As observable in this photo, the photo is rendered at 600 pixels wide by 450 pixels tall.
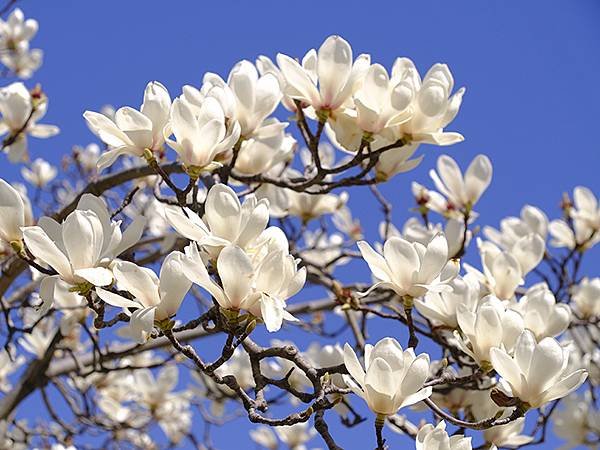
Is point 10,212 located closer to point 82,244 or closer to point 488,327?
point 82,244

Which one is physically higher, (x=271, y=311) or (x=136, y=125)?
(x=136, y=125)

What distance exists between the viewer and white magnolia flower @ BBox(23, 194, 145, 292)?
954 mm

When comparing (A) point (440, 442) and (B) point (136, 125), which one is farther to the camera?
(B) point (136, 125)

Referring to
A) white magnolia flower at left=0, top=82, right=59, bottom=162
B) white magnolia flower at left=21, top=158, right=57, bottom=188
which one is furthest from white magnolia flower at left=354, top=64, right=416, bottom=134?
white magnolia flower at left=21, top=158, right=57, bottom=188

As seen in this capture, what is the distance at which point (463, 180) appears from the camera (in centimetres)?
170

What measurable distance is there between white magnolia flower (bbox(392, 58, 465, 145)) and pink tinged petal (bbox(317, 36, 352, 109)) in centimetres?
9

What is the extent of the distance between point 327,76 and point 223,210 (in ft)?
1.31

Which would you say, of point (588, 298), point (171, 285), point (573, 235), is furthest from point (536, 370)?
point (573, 235)

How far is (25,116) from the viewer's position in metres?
1.86

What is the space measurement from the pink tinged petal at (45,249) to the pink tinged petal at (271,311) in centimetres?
25

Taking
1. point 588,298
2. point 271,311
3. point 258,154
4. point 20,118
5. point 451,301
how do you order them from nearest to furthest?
point 271,311, point 451,301, point 258,154, point 20,118, point 588,298

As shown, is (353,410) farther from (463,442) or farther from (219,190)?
(219,190)

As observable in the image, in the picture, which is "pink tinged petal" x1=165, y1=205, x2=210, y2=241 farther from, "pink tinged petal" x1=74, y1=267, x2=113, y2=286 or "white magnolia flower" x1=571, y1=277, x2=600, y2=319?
"white magnolia flower" x1=571, y1=277, x2=600, y2=319

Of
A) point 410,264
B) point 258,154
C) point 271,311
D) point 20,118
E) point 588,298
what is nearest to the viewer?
point 271,311
